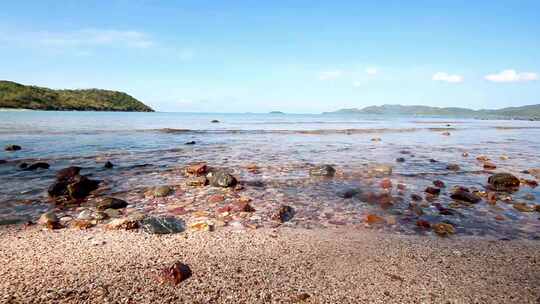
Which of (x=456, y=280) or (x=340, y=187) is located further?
(x=340, y=187)

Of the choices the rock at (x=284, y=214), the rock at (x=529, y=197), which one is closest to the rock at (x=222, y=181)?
the rock at (x=284, y=214)

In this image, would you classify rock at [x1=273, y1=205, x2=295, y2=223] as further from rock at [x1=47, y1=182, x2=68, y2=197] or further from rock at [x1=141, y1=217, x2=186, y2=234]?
rock at [x1=47, y1=182, x2=68, y2=197]

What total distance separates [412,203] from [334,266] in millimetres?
5000

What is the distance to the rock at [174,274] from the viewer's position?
4.30 m

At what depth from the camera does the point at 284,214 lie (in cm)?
757

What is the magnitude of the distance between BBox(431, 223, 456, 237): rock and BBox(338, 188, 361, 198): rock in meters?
2.91

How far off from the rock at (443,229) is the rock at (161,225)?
18.4 feet

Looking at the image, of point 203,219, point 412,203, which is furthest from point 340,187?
point 203,219

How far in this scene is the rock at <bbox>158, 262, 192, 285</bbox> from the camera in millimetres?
4301

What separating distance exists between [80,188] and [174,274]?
6619 mm

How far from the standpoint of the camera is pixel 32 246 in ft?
17.9

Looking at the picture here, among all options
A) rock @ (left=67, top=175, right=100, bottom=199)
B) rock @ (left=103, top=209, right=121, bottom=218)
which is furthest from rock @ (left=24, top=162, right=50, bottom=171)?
rock @ (left=103, top=209, right=121, bottom=218)

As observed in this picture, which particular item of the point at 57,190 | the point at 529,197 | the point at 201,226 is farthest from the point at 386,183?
the point at 57,190

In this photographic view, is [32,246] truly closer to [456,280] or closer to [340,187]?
[456,280]
